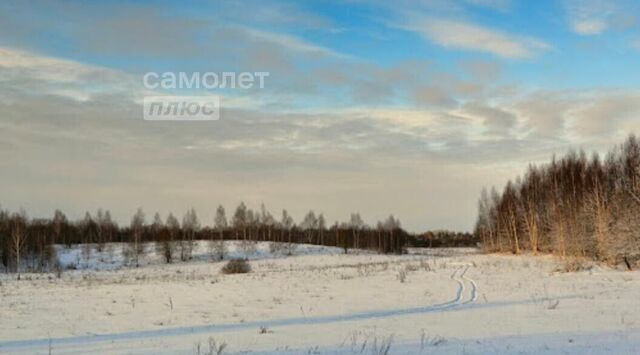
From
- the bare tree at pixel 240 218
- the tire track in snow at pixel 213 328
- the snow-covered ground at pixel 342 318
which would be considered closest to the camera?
the snow-covered ground at pixel 342 318

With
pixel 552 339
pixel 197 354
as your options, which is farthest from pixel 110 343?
pixel 552 339

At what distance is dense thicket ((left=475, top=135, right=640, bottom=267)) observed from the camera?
3959cm

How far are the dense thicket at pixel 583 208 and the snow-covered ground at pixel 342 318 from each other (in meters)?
10.5

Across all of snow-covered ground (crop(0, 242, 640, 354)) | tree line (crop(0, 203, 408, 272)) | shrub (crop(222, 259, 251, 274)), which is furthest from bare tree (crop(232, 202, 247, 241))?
snow-covered ground (crop(0, 242, 640, 354))

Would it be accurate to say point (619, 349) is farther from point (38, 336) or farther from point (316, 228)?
point (316, 228)

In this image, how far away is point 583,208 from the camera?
4938 centimetres

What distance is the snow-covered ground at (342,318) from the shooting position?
477 inches

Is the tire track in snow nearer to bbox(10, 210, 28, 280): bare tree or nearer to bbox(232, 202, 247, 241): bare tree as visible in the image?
bbox(10, 210, 28, 280): bare tree

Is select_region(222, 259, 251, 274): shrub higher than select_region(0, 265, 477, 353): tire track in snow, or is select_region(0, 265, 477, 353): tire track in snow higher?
select_region(0, 265, 477, 353): tire track in snow

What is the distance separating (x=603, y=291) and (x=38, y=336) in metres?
19.5

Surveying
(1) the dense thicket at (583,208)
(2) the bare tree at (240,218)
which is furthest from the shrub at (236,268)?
(2) the bare tree at (240,218)

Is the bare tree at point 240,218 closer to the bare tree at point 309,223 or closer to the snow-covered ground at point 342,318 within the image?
the bare tree at point 309,223

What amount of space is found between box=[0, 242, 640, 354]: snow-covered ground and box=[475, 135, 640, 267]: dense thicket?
1045cm

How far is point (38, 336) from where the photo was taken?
47.9 ft
